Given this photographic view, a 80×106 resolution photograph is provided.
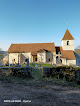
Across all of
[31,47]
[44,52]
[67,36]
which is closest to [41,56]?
[44,52]

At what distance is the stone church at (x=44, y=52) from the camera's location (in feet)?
89.7

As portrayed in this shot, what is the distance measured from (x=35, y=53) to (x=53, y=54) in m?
6.61

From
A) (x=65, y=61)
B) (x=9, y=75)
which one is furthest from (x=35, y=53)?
(x=9, y=75)

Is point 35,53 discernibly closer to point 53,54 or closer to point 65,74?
point 53,54

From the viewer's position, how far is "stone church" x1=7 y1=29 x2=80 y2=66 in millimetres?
27345

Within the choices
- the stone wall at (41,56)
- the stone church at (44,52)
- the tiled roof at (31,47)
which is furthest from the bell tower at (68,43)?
the stone wall at (41,56)

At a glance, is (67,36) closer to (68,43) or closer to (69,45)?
(68,43)

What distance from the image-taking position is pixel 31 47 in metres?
31.3

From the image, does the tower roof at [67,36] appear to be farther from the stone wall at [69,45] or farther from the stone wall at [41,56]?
the stone wall at [41,56]

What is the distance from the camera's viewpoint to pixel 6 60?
1178 inches

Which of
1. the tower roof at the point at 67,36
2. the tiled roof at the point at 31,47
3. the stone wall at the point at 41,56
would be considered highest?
the tower roof at the point at 67,36

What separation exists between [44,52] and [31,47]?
20.4 feet

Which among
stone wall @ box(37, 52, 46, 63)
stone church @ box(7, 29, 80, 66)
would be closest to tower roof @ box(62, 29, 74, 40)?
stone church @ box(7, 29, 80, 66)

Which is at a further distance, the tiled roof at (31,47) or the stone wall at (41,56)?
the tiled roof at (31,47)
